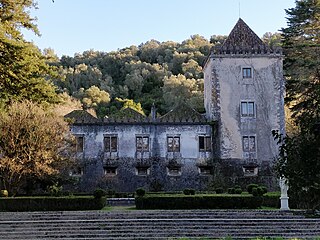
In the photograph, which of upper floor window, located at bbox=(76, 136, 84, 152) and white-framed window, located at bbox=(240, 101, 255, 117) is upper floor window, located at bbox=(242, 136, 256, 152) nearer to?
white-framed window, located at bbox=(240, 101, 255, 117)

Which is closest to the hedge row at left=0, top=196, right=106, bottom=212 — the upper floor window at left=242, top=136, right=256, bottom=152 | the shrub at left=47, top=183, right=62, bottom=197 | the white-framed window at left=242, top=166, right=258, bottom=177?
the shrub at left=47, top=183, right=62, bottom=197

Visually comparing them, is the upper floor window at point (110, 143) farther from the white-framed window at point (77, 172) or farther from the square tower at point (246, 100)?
the square tower at point (246, 100)

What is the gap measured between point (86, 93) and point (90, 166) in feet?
96.7

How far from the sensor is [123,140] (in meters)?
33.2

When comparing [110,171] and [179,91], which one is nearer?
[110,171]

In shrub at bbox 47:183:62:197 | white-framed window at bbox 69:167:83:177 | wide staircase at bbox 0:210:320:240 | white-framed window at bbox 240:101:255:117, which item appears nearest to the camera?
wide staircase at bbox 0:210:320:240

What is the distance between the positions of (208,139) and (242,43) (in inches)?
319

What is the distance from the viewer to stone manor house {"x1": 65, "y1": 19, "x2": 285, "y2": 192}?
32562 millimetres

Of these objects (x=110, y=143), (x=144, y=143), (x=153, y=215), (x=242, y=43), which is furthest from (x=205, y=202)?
(x=242, y=43)

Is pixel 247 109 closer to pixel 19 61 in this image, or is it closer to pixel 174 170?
pixel 174 170

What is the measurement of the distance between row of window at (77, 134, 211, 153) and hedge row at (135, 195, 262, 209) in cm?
1154

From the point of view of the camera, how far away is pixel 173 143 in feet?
109

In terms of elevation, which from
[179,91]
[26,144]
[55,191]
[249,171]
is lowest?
[55,191]

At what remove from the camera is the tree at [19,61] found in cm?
2277
